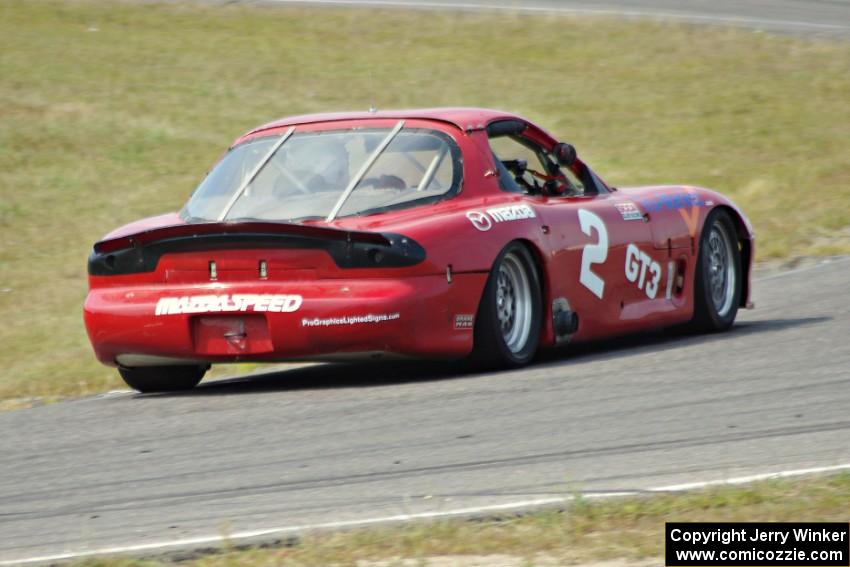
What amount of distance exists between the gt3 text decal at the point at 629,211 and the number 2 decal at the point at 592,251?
11.1 inches

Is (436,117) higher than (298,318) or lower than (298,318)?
higher

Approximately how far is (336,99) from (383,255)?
1510 centimetres

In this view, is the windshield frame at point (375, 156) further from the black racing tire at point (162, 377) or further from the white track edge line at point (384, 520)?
the white track edge line at point (384, 520)

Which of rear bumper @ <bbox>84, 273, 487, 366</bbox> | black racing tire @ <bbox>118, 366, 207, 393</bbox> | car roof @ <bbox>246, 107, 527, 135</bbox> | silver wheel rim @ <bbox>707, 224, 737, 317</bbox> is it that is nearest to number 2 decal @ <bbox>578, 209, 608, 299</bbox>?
car roof @ <bbox>246, 107, 527, 135</bbox>

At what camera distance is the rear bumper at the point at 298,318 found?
7324 millimetres

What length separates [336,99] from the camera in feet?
72.6

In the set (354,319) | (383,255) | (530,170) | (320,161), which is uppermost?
(320,161)

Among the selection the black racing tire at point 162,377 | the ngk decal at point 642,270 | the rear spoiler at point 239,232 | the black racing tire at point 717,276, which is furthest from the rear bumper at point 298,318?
the black racing tire at point 717,276

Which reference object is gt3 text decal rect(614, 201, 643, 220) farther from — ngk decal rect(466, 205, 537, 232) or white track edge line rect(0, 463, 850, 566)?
white track edge line rect(0, 463, 850, 566)

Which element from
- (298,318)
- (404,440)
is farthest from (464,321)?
(404,440)

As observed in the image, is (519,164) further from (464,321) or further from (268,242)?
(268,242)

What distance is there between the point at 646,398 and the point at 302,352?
1674 millimetres

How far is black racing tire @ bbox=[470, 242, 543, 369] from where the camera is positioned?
25.1 ft

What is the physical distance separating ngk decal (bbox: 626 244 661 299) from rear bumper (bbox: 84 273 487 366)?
1.52 m
